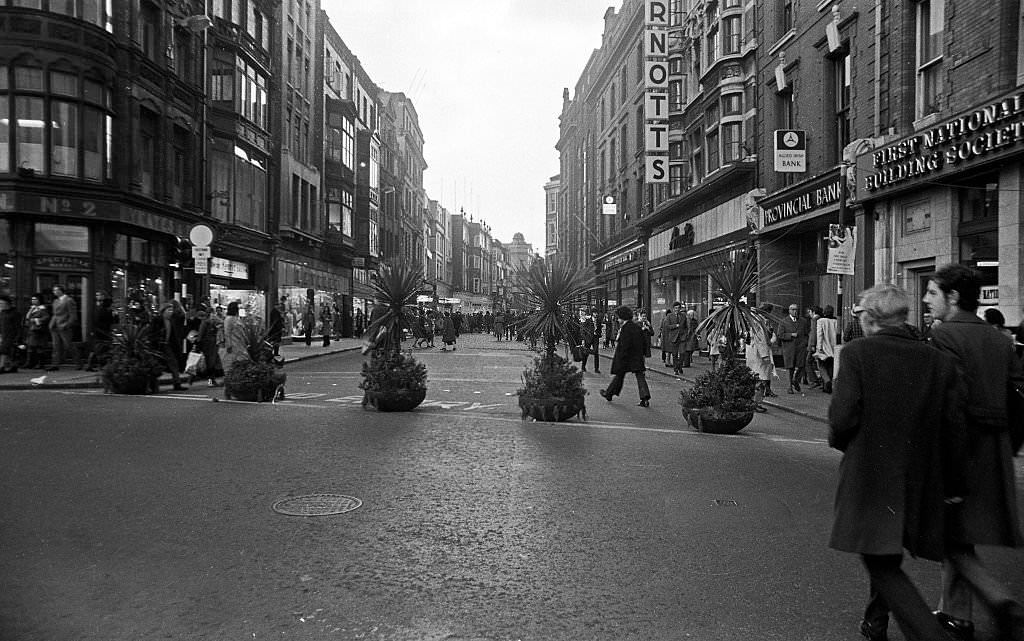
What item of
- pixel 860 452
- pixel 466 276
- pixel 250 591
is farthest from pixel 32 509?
pixel 466 276

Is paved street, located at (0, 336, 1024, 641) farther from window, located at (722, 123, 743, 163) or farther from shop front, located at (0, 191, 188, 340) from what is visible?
window, located at (722, 123, 743, 163)

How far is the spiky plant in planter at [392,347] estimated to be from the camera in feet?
39.7

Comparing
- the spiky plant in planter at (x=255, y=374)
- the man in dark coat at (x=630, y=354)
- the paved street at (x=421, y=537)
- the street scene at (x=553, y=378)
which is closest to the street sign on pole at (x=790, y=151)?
the street scene at (x=553, y=378)

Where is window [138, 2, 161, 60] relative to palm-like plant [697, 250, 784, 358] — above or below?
above

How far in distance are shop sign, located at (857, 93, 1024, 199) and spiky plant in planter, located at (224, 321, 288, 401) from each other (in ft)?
41.6

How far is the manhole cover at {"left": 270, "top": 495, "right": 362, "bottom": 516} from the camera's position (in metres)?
5.90

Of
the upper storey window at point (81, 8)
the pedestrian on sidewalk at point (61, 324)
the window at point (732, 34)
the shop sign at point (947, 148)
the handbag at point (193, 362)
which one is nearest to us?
the shop sign at point (947, 148)

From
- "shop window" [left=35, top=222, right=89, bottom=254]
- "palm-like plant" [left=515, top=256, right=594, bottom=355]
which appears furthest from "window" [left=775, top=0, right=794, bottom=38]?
"shop window" [left=35, top=222, right=89, bottom=254]

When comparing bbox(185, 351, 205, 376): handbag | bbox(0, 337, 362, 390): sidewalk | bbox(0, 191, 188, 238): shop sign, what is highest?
bbox(0, 191, 188, 238): shop sign

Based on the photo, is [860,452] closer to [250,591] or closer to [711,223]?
[250,591]

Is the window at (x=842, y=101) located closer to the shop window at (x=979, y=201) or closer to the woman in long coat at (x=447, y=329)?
the shop window at (x=979, y=201)

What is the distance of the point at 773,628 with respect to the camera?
3.88 meters

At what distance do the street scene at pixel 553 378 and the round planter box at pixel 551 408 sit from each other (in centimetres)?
4

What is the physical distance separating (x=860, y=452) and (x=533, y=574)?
2.00 metres
